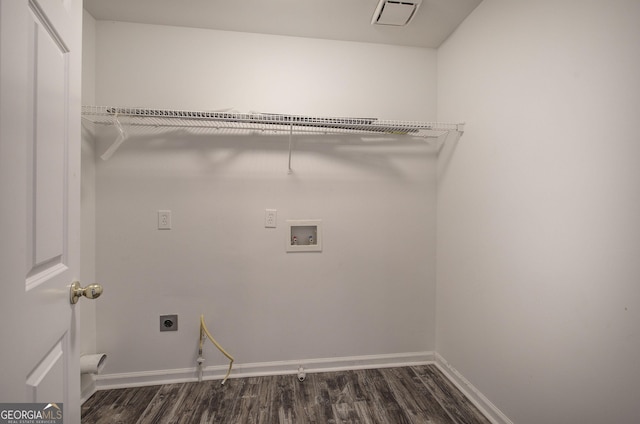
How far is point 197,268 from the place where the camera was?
1.70 m

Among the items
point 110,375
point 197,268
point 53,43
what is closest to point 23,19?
point 53,43

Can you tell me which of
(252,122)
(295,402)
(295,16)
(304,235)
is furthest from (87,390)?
(295,16)

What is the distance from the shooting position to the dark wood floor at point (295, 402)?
139cm

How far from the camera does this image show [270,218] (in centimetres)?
176

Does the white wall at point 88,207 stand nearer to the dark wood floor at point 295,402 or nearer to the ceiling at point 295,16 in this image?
the ceiling at point 295,16

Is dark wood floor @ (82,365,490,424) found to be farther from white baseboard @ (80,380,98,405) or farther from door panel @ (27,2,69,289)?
door panel @ (27,2,69,289)

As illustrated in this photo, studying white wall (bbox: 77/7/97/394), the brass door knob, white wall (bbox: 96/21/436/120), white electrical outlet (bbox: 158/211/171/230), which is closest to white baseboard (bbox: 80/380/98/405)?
white wall (bbox: 77/7/97/394)

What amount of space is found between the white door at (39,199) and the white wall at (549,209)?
1.66 metres

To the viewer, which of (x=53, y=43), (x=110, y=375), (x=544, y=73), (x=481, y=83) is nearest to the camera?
(x=53, y=43)

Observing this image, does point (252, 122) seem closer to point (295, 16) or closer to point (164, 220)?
point (295, 16)

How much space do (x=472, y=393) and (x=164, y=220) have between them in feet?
7.25

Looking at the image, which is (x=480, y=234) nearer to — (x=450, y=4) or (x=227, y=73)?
(x=450, y=4)

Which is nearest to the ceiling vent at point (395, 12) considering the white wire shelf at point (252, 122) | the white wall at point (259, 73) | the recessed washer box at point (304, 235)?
the white wall at point (259, 73)

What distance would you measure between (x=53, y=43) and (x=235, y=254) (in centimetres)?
132
